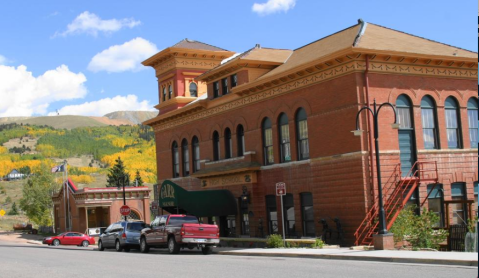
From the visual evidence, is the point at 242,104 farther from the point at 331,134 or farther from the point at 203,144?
the point at 331,134

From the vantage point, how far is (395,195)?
2655cm

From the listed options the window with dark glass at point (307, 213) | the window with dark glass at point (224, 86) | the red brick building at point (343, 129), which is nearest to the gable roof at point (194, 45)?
the window with dark glass at point (224, 86)

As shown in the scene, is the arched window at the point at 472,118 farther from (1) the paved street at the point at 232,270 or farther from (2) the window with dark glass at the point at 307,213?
(1) the paved street at the point at 232,270

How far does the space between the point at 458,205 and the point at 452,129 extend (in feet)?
12.0

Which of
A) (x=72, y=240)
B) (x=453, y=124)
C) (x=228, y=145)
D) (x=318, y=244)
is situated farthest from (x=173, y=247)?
(x=72, y=240)

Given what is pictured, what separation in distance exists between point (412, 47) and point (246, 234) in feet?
45.9

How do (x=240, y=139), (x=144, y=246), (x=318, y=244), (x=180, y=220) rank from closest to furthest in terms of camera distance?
1. (x=318, y=244)
2. (x=180, y=220)
3. (x=144, y=246)
4. (x=240, y=139)

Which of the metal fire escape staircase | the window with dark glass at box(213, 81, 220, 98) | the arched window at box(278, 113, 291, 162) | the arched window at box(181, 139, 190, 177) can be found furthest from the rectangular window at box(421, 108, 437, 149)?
the arched window at box(181, 139, 190, 177)

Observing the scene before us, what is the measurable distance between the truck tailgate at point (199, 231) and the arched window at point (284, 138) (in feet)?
22.4

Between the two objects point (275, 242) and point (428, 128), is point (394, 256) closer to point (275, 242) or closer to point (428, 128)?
point (275, 242)

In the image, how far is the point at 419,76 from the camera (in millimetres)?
28641

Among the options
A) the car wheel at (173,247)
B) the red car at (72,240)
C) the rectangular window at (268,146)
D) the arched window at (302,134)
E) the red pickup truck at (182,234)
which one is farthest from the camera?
the red car at (72,240)

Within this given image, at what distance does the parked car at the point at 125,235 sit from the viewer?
1265 inches

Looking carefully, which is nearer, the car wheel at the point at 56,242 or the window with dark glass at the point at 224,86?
the window with dark glass at the point at 224,86
